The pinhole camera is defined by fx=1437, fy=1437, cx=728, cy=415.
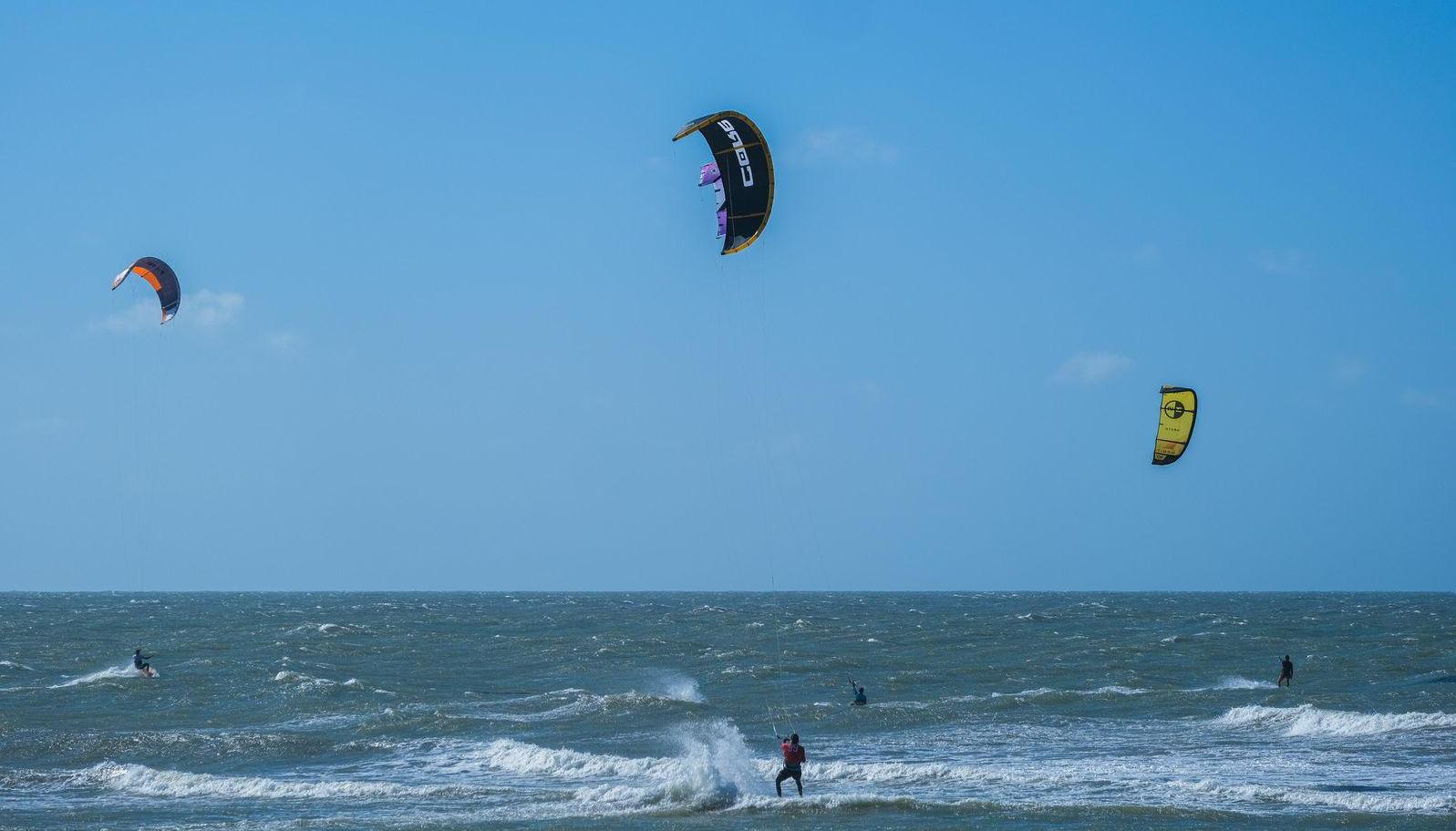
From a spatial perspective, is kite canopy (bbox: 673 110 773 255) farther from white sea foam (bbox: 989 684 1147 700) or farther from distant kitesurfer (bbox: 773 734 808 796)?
white sea foam (bbox: 989 684 1147 700)

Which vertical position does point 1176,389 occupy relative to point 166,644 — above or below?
above

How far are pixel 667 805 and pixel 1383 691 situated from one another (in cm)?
1963

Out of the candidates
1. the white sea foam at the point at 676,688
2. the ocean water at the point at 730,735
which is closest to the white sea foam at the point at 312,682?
the ocean water at the point at 730,735

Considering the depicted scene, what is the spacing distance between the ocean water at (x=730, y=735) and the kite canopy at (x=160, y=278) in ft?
29.1

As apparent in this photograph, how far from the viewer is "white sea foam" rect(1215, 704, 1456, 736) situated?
2659 centimetres

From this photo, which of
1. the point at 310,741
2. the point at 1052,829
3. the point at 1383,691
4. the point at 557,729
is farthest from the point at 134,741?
the point at 1383,691

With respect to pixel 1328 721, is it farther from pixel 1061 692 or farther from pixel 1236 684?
pixel 1236 684

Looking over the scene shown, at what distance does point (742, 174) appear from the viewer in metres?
21.5

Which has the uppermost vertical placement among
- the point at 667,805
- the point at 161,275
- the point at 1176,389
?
the point at 161,275

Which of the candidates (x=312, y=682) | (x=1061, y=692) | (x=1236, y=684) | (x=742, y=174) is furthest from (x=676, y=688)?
(x=742, y=174)

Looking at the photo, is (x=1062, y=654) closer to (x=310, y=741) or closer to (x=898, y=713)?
(x=898, y=713)

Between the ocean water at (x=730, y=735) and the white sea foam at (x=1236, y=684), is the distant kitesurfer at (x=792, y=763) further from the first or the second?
the white sea foam at (x=1236, y=684)

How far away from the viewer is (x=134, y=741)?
26.6 meters

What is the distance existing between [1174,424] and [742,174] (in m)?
12.4
